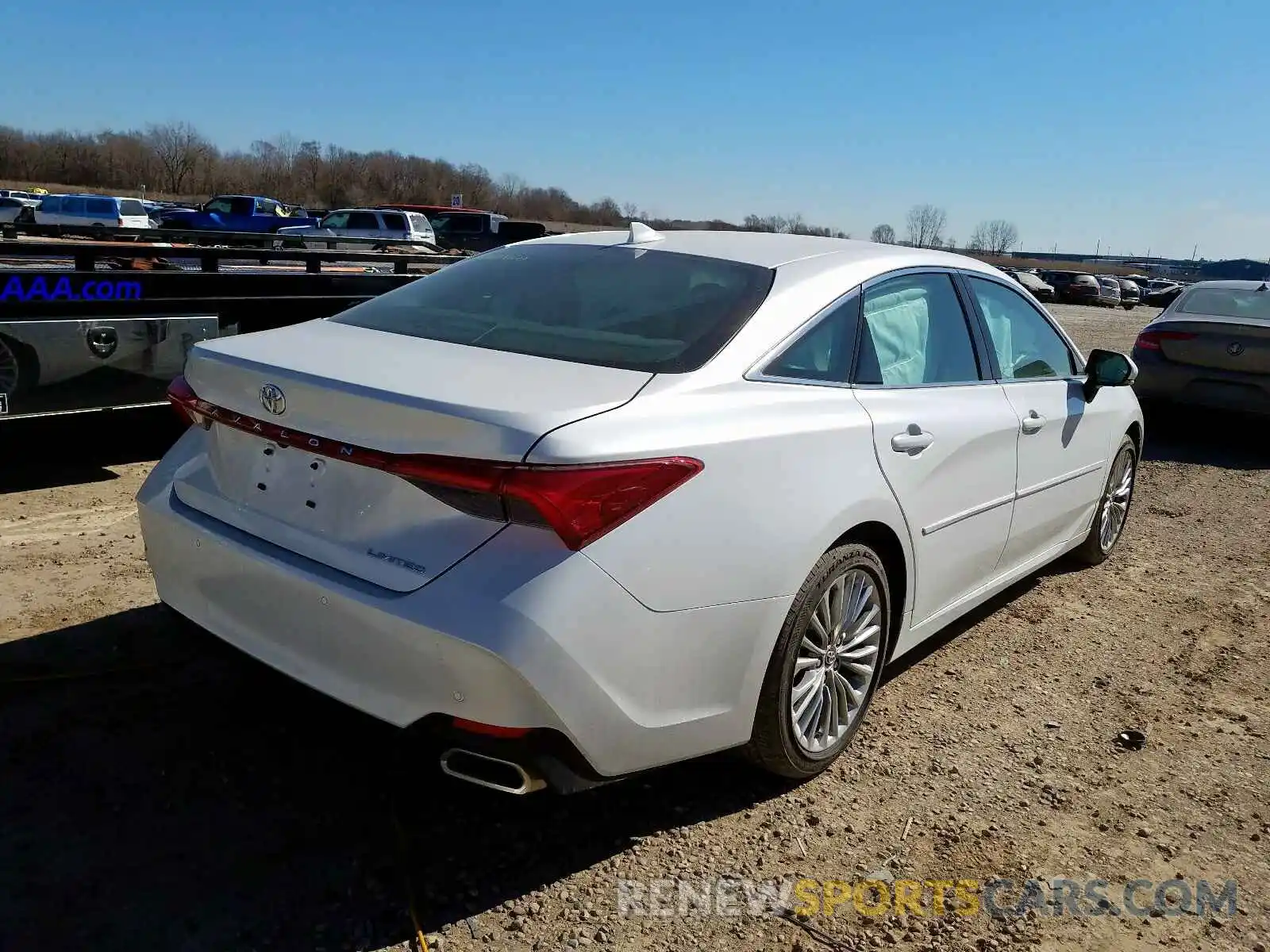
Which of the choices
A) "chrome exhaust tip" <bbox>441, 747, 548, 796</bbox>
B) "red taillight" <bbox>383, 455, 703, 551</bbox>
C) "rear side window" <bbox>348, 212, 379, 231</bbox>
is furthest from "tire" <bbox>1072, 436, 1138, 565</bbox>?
"rear side window" <bbox>348, 212, 379, 231</bbox>

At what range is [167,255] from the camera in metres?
6.32

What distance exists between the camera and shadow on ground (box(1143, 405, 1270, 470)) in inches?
341

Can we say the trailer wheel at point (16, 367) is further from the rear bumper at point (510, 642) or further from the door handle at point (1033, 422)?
the door handle at point (1033, 422)

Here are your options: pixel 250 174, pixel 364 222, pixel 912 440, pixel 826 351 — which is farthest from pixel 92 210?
pixel 250 174

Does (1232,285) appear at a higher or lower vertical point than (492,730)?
higher

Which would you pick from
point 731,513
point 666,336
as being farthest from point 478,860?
point 666,336

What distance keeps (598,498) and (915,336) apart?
1835 mm

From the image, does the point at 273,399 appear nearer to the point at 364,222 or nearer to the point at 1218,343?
the point at 1218,343

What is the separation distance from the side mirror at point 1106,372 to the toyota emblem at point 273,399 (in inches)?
143

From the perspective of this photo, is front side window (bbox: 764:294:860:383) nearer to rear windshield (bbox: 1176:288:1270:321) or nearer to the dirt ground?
the dirt ground

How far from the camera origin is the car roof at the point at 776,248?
11.4 ft

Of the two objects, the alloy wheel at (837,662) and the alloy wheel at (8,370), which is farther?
the alloy wheel at (8,370)
